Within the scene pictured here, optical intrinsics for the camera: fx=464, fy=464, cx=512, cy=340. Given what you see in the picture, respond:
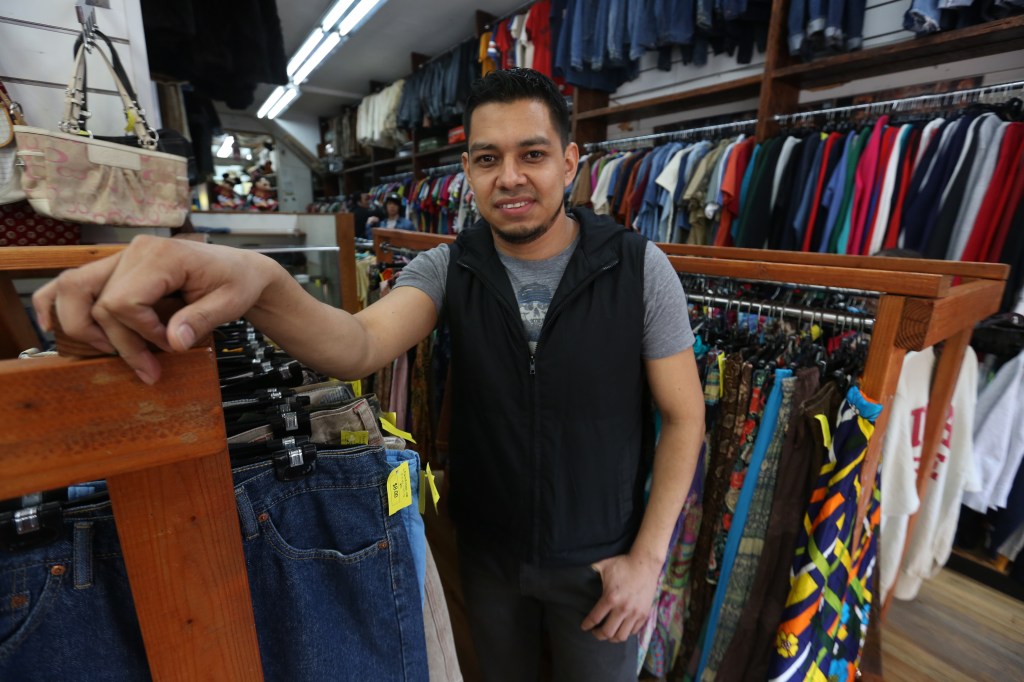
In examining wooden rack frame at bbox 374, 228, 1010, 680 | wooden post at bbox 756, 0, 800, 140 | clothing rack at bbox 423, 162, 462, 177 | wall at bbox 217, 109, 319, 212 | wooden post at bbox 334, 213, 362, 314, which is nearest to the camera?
wooden rack frame at bbox 374, 228, 1010, 680

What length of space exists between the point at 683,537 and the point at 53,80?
235 cm

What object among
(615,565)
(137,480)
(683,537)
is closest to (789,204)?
(683,537)

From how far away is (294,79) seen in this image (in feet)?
20.4

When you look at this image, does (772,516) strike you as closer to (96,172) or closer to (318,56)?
(96,172)

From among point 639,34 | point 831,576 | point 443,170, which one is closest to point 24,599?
point 831,576

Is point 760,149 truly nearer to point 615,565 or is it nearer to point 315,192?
point 615,565

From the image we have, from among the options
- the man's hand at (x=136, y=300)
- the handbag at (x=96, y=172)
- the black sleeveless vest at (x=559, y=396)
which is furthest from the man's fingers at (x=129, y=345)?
the handbag at (x=96, y=172)

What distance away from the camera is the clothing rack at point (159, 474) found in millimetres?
299

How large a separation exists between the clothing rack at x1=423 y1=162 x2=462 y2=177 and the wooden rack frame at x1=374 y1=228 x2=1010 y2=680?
16.2 ft

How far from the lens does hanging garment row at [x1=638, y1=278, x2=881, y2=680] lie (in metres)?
1.08

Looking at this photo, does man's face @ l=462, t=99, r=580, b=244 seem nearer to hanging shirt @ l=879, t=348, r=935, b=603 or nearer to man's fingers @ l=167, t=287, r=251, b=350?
man's fingers @ l=167, t=287, r=251, b=350

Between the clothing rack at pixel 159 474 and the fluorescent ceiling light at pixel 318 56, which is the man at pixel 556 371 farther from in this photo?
the fluorescent ceiling light at pixel 318 56

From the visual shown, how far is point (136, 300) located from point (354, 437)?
410mm

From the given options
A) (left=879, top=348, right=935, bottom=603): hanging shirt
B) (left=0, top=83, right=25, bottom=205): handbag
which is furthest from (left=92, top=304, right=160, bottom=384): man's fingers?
(left=879, top=348, right=935, bottom=603): hanging shirt
